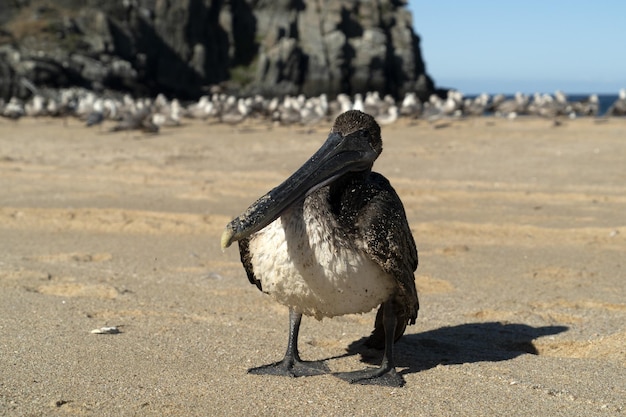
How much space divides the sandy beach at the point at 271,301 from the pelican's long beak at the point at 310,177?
0.83m

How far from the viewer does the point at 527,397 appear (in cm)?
358

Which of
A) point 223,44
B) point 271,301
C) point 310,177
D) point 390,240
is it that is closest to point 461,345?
point 390,240

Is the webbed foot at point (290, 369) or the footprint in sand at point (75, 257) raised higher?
the webbed foot at point (290, 369)

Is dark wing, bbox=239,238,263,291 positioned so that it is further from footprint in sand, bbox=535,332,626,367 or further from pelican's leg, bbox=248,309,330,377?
footprint in sand, bbox=535,332,626,367

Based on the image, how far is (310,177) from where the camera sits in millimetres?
3543

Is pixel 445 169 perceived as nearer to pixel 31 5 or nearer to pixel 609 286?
pixel 609 286

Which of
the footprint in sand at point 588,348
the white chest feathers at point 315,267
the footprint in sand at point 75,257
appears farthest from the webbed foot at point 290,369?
the footprint in sand at point 75,257

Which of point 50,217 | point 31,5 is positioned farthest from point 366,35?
point 50,217

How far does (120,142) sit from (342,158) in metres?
15.2

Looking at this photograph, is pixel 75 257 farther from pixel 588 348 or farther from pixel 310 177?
pixel 588 348

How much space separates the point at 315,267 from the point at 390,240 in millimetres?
411

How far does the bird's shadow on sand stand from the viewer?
4.29 metres

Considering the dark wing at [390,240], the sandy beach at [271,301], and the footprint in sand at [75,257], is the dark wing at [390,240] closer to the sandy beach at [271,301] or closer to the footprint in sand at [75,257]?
the sandy beach at [271,301]

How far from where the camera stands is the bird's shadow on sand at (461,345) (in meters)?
4.29
